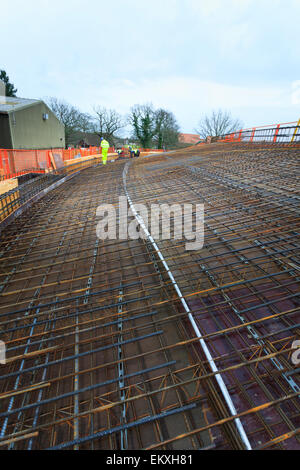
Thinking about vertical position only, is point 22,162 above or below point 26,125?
below

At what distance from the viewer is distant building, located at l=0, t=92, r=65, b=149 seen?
2006cm

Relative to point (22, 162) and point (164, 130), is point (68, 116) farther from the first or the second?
point (22, 162)

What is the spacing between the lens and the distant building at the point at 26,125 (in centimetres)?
2006

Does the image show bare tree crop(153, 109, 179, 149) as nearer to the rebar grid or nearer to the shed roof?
the shed roof

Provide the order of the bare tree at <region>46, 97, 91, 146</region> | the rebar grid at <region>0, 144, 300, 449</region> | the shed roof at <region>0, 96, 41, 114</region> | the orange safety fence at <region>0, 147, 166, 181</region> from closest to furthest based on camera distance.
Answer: the rebar grid at <region>0, 144, 300, 449</region> < the orange safety fence at <region>0, 147, 166, 181</region> < the shed roof at <region>0, 96, 41, 114</region> < the bare tree at <region>46, 97, 91, 146</region>

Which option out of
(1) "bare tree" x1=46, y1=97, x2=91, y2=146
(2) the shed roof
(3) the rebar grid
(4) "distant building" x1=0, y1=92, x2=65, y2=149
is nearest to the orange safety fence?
(4) "distant building" x1=0, y1=92, x2=65, y2=149

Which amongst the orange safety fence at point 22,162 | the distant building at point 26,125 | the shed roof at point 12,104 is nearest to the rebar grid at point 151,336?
the orange safety fence at point 22,162

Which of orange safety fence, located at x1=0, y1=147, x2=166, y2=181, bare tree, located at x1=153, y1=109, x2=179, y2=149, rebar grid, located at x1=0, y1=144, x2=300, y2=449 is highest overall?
bare tree, located at x1=153, y1=109, x2=179, y2=149

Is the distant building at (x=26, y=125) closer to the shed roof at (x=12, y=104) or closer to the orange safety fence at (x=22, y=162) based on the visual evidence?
the shed roof at (x=12, y=104)

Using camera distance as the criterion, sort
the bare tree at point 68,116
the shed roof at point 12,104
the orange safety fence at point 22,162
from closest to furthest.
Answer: the orange safety fence at point 22,162, the shed roof at point 12,104, the bare tree at point 68,116

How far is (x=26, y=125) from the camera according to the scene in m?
22.9

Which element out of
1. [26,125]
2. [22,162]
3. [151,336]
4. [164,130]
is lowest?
[151,336]

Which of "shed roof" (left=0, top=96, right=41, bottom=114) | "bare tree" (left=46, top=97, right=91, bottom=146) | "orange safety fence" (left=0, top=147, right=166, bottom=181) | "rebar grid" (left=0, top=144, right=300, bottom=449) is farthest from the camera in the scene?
"bare tree" (left=46, top=97, right=91, bottom=146)

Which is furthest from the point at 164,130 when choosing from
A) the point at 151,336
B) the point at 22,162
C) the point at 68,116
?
the point at 151,336
